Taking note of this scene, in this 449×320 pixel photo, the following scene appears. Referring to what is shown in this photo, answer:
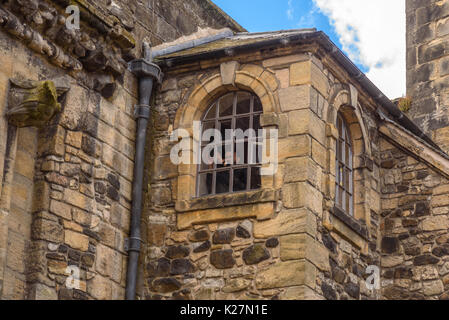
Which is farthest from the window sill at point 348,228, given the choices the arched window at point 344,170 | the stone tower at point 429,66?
the stone tower at point 429,66

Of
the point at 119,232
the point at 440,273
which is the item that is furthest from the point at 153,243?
the point at 440,273

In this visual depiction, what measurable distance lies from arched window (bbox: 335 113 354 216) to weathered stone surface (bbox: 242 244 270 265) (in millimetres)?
1480

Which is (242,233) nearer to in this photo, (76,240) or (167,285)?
(167,285)

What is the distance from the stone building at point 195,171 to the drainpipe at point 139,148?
0.02 metres

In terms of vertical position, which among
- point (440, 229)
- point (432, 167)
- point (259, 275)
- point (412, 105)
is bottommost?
point (259, 275)

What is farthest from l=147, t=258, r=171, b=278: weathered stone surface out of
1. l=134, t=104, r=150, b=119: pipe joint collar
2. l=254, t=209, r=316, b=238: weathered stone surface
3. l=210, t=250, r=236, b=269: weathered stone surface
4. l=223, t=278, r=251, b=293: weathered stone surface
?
l=134, t=104, r=150, b=119: pipe joint collar

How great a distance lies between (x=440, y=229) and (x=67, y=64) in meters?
4.64

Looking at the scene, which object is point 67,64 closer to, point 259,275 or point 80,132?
point 80,132

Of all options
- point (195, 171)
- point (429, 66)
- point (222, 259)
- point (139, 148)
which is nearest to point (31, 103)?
point (139, 148)

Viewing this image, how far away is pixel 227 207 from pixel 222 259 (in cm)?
53

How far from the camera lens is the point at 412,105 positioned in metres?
14.4

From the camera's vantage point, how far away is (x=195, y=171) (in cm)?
1034

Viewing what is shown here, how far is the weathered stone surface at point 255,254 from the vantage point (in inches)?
374

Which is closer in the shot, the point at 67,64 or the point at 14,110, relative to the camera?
the point at 14,110
